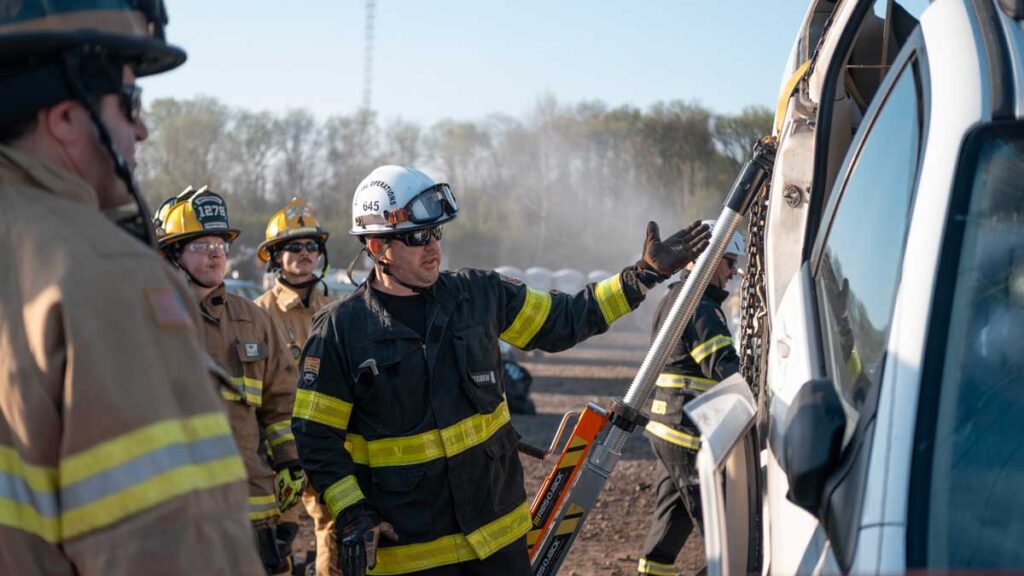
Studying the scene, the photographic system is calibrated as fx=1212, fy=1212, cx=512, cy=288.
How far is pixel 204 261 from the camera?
18.9ft

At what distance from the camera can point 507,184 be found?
59.3m

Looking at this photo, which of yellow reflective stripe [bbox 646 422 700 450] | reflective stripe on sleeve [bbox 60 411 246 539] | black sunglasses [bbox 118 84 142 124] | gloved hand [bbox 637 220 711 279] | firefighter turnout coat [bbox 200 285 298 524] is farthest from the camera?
yellow reflective stripe [bbox 646 422 700 450]

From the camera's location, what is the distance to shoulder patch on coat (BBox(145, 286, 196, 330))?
2037 mm

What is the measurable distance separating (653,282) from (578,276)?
4080 centimetres

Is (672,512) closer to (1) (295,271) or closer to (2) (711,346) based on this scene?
(2) (711,346)

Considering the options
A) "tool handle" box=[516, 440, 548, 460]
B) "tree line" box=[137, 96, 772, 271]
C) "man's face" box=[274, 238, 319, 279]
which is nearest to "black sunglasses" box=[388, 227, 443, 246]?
"tool handle" box=[516, 440, 548, 460]

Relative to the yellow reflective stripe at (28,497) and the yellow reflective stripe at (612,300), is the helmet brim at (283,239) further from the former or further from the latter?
the yellow reflective stripe at (28,497)

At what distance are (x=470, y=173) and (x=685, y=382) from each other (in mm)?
53593

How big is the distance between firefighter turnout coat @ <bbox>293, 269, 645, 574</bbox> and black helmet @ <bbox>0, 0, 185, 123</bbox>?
93.6 inches

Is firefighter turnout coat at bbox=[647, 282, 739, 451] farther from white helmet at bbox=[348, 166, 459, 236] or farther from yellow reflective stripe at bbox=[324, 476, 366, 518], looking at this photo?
yellow reflective stripe at bbox=[324, 476, 366, 518]

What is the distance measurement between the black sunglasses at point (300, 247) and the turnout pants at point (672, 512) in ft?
8.31

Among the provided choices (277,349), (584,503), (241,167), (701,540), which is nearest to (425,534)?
(584,503)

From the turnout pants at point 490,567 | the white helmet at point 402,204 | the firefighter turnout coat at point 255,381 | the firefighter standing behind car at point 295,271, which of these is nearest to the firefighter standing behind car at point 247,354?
the firefighter turnout coat at point 255,381

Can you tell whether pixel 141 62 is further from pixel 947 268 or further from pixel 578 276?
pixel 578 276
